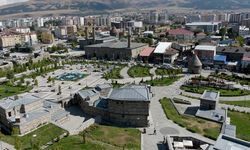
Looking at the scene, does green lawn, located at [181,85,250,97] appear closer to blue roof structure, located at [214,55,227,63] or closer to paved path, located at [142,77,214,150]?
paved path, located at [142,77,214,150]

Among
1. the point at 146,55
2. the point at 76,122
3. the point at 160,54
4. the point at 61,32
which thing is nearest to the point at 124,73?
the point at 146,55

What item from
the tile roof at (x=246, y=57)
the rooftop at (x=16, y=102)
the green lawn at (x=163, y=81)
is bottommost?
the green lawn at (x=163, y=81)

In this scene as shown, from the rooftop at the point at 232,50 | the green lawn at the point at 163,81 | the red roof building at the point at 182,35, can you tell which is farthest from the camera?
the red roof building at the point at 182,35

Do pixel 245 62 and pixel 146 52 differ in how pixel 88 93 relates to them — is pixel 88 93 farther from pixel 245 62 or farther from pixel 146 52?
pixel 245 62

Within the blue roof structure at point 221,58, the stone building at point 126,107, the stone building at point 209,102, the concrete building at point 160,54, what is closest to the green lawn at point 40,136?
the stone building at point 126,107

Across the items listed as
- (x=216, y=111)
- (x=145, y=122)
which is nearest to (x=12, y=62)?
(x=145, y=122)

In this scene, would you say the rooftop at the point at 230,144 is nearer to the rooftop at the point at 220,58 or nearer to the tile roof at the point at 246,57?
the tile roof at the point at 246,57
